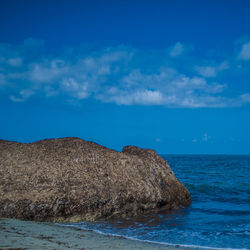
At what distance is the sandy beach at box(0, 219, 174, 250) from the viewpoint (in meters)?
5.21

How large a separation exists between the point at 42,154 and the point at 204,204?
6598 mm

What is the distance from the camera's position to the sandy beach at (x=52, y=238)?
5.21 meters

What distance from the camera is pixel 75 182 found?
816 centimetres

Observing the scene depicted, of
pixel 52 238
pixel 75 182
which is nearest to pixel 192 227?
pixel 75 182

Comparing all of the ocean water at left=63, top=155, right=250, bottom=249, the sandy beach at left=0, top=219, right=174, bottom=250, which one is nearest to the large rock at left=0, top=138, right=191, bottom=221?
the ocean water at left=63, top=155, right=250, bottom=249

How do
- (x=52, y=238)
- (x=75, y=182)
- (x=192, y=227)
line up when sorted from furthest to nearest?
(x=75, y=182)
(x=192, y=227)
(x=52, y=238)

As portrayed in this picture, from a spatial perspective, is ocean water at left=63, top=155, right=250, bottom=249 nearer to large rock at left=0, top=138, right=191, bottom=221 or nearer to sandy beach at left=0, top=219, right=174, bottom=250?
large rock at left=0, top=138, right=191, bottom=221

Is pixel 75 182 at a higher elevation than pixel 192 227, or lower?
higher

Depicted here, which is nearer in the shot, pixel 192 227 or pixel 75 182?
pixel 192 227

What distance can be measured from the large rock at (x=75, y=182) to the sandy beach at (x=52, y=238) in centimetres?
63

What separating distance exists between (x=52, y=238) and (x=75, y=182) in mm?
2437

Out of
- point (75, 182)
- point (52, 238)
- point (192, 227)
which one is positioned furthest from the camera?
point (75, 182)

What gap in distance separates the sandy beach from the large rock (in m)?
0.63

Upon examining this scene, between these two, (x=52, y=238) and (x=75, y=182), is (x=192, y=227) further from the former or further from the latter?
(x=52, y=238)
